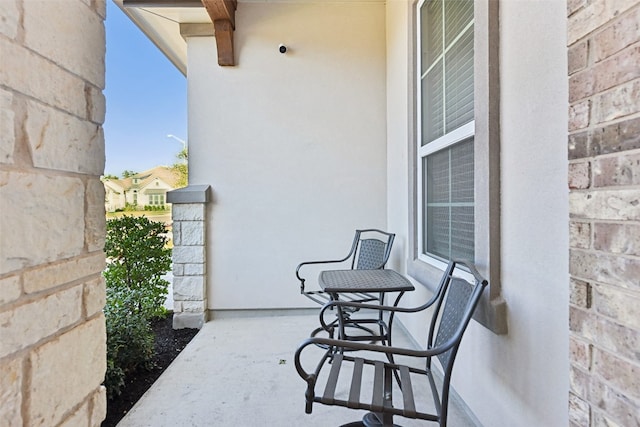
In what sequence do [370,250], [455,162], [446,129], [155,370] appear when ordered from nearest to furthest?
1. [455,162]
2. [446,129]
3. [155,370]
4. [370,250]

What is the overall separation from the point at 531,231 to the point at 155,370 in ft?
8.78

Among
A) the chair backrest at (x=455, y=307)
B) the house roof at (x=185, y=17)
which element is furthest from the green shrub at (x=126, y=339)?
the house roof at (x=185, y=17)

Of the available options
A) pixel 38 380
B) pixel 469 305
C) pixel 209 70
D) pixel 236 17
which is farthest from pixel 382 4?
pixel 38 380

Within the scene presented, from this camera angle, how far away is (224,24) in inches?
133

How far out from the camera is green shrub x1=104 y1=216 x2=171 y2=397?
7.86 feet

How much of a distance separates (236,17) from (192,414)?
3.71 m

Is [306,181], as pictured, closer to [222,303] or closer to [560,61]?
[222,303]

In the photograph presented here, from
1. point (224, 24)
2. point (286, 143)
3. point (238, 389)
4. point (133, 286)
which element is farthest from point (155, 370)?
point (224, 24)

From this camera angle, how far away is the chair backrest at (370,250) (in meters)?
2.97

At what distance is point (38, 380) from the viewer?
0.88m

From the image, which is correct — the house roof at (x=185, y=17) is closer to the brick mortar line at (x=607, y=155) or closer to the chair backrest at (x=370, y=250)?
the chair backrest at (x=370, y=250)

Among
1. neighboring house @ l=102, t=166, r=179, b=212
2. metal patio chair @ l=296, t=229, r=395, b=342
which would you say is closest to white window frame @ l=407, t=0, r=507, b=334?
metal patio chair @ l=296, t=229, r=395, b=342

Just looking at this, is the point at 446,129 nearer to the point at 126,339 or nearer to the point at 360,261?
the point at 360,261

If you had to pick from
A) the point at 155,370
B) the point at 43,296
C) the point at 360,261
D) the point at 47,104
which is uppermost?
the point at 47,104
